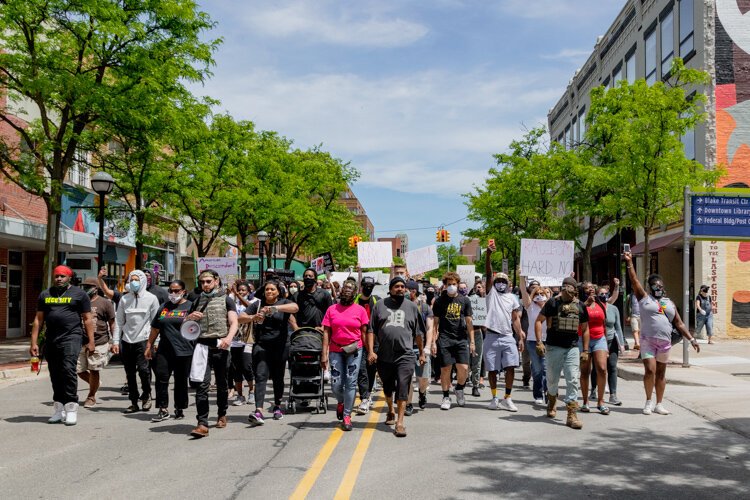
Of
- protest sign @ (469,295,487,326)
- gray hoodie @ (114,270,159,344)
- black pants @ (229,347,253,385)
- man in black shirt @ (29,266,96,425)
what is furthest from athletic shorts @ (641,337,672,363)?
man in black shirt @ (29,266,96,425)

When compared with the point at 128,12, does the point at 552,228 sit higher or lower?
lower

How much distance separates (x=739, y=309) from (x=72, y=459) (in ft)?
78.6

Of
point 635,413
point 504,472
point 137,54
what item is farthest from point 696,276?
point 504,472

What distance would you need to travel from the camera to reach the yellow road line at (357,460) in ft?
19.5

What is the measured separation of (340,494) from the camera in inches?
231

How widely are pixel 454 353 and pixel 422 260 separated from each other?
28.4 ft

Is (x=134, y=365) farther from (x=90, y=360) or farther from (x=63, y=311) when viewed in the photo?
(x=63, y=311)

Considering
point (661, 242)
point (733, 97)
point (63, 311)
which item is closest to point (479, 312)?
point (63, 311)

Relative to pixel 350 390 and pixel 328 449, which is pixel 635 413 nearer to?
pixel 350 390

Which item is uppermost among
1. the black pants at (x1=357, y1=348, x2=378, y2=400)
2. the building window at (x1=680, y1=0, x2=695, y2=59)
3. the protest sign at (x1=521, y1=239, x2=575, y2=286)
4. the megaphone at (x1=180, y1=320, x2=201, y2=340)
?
the building window at (x1=680, y1=0, x2=695, y2=59)

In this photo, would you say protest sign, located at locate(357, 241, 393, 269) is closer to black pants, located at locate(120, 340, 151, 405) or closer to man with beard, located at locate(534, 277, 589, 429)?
black pants, located at locate(120, 340, 151, 405)

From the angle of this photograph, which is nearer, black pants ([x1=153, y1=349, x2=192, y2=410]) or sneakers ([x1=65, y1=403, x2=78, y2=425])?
sneakers ([x1=65, y1=403, x2=78, y2=425])

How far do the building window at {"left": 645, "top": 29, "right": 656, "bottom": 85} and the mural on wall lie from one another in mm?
4870

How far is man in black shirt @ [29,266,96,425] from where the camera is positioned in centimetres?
915
